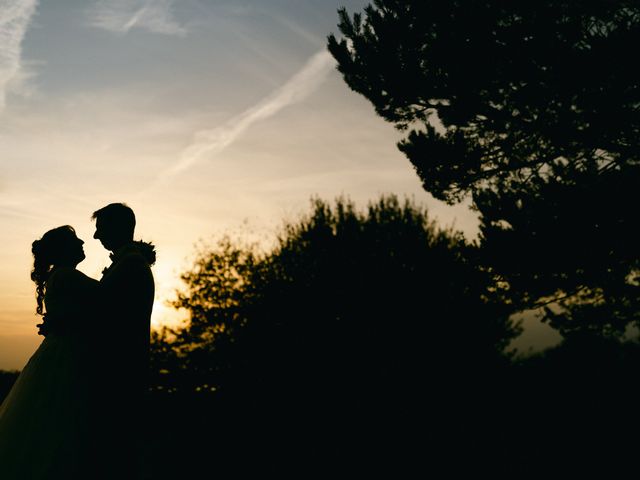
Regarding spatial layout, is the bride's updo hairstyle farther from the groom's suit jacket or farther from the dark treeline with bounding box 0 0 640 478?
the dark treeline with bounding box 0 0 640 478

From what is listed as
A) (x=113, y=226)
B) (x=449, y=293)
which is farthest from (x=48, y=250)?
(x=449, y=293)

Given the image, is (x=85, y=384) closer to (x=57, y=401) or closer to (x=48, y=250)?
(x=57, y=401)

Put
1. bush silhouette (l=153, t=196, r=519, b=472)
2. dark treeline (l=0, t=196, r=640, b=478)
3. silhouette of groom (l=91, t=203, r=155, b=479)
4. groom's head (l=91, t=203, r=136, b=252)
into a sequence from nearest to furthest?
silhouette of groom (l=91, t=203, r=155, b=479)
groom's head (l=91, t=203, r=136, b=252)
dark treeline (l=0, t=196, r=640, b=478)
bush silhouette (l=153, t=196, r=519, b=472)

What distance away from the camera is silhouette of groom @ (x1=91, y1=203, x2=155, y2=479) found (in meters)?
2.51

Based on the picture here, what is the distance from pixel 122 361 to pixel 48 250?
100 centimetres

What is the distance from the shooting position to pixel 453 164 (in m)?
8.64

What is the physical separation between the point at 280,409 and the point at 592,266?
628 inches

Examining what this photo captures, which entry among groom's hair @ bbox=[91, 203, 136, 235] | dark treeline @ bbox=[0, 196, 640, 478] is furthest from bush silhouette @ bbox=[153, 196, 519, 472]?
groom's hair @ bbox=[91, 203, 136, 235]

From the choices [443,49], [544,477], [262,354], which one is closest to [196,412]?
[262,354]

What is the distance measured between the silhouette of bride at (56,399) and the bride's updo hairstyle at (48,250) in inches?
10.3

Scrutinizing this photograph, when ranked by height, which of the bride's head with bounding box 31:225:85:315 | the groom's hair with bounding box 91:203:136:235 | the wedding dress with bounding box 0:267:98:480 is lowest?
the wedding dress with bounding box 0:267:98:480

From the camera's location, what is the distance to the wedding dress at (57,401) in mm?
2391

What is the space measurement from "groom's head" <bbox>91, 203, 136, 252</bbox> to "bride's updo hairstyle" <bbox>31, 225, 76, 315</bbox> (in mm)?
242

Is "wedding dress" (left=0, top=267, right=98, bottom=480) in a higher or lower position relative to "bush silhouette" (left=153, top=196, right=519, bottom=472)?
lower
